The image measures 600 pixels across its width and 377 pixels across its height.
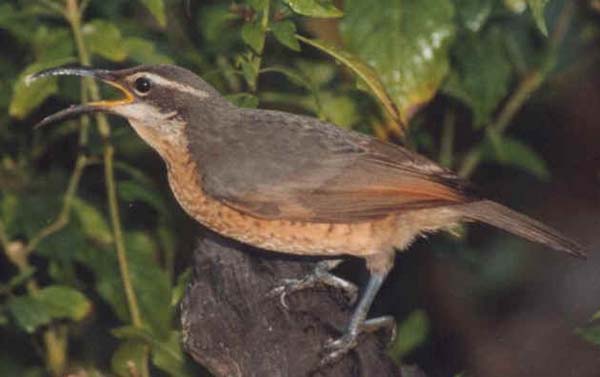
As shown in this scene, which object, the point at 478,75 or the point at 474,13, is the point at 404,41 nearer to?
the point at 474,13

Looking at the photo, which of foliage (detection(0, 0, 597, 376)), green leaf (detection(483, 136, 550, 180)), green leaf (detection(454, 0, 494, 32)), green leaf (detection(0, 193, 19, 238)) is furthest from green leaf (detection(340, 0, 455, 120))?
green leaf (detection(0, 193, 19, 238))

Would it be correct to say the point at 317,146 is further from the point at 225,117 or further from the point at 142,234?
the point at 142,234

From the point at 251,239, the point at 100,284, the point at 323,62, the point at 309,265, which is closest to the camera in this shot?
the point at 251,239

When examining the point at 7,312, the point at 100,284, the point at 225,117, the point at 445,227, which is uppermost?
the point at 225,117

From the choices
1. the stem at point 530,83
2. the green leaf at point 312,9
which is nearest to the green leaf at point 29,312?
the green leaf at point 312,9

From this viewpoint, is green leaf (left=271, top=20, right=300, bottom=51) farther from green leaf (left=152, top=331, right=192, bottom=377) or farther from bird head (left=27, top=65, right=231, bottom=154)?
green leaf (left=152, top=331, right=192, bottom=377)

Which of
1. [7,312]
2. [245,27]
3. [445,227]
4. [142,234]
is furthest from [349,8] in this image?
[7,312]

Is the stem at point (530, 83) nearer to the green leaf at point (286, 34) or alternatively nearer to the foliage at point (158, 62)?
the foliage at point (158, 62)
